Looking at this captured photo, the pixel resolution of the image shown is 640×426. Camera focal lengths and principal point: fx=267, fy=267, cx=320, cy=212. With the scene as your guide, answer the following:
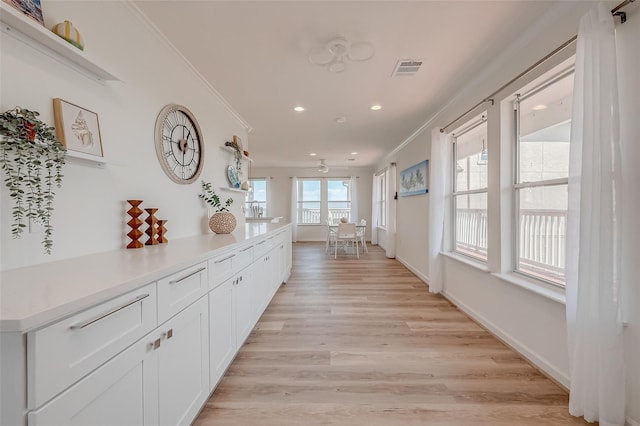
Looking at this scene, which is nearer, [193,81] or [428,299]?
[193,81]

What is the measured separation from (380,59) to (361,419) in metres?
2.56

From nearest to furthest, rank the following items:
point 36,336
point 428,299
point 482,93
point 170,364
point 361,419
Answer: point 36,336
point 170,364
point 361,419
point 482,93
point 428,299

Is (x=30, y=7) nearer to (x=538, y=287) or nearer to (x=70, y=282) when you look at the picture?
(x=70, y=282)

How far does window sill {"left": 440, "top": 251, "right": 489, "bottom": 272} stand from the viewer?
257cm

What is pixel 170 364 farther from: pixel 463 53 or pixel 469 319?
pixel 463 53

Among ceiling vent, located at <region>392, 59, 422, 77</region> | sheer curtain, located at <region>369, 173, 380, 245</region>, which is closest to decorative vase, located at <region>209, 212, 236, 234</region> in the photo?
ceiling vent, located at <region>392, 59, 422, 77</region>

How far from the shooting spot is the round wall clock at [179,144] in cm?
195

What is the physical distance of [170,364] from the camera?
3.64 feet

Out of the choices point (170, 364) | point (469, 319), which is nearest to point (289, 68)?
point (170, 364)

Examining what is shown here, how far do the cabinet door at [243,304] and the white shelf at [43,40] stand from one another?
4.66 ft

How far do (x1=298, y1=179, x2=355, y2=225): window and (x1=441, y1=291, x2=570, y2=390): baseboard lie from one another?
235 inches

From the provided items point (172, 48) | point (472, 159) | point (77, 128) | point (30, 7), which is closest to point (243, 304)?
point (77, 128)

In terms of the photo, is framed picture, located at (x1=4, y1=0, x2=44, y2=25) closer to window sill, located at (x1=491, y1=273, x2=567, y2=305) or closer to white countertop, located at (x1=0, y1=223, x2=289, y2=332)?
white countertop, located at (x1=0, y1=223, x2=289, y2=332)

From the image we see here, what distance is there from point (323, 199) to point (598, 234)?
745 cm
